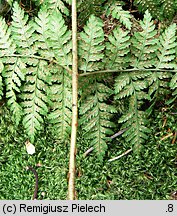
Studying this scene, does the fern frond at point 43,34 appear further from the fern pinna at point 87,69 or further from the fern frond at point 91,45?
the fern frond at point 91,45

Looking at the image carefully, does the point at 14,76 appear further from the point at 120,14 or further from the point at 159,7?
the point at 159,7

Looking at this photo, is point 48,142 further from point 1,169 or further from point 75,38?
point 75,38

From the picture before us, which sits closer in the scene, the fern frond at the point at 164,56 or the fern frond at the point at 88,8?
the fern frond at the point at 164,56

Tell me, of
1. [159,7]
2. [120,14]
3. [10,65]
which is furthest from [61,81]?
[159,7]

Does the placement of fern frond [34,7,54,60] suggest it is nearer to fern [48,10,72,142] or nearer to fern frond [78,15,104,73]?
fern [48,10,72,142]

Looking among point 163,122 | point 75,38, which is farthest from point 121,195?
point 75,38

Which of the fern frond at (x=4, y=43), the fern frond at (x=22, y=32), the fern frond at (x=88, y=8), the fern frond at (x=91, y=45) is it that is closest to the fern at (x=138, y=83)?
the fern frond at (x=91, y=45)

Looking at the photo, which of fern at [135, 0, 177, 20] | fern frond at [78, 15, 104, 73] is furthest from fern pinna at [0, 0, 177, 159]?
fern at [135, 0, 177, 20]
